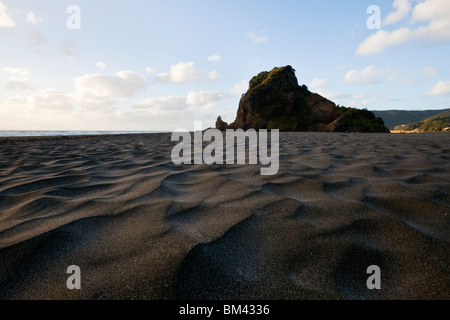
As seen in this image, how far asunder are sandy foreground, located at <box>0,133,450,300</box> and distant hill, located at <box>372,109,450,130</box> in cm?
13106

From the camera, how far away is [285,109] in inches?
989

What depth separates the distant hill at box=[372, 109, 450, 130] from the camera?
112 metres

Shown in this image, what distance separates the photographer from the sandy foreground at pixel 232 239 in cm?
79

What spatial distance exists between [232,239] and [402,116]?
500 ft

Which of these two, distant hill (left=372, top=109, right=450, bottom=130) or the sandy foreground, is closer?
the sandy foreground

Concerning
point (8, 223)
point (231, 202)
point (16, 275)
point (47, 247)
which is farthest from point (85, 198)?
point (231, 202)

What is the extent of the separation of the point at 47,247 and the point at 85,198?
0.70m

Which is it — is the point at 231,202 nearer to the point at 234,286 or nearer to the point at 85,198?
the point at 234,286
